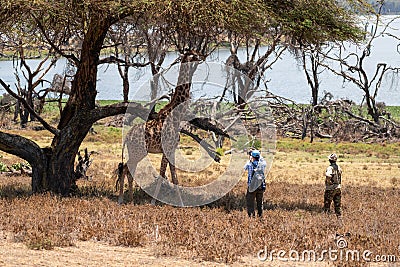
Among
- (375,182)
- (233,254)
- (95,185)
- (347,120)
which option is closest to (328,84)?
(347,120)

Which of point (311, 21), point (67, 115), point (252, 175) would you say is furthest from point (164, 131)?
point (311, 21)

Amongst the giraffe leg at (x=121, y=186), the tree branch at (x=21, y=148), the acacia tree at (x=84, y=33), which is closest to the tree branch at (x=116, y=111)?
the acacia tree at (x=84, y=33)

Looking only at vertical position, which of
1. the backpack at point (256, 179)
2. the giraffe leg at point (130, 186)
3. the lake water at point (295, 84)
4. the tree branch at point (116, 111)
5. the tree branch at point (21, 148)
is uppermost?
the lake water at point (295, 84)

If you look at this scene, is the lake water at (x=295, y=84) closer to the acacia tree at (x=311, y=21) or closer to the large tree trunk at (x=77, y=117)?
the large tree trunk at (x=77, y=117)

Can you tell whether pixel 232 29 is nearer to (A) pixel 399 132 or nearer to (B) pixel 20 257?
(B) pixel 20 257

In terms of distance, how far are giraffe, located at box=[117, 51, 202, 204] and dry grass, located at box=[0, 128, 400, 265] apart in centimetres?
100

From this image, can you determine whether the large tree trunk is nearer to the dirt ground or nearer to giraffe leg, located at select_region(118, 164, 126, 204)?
giraffe leg, located at select_region(118, 164, 126, 204)

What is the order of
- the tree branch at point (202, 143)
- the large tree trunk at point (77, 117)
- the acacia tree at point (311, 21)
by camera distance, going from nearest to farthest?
1. the acacia tree at point (311, 21)
2. the large tree trunk at point (77, 117)
3. the tree branch at point (202, 143)

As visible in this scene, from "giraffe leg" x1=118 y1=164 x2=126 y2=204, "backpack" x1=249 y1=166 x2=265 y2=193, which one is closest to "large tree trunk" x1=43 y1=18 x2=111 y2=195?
"giraffe leg" x1=118 y1=164 x2=126 y2=204

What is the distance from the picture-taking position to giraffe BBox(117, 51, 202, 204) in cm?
1431

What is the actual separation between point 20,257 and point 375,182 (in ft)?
48.4

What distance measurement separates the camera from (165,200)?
14.6 m

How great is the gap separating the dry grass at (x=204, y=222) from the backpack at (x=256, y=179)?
1.88 feet

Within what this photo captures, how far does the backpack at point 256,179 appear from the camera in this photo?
1238 centimetres
